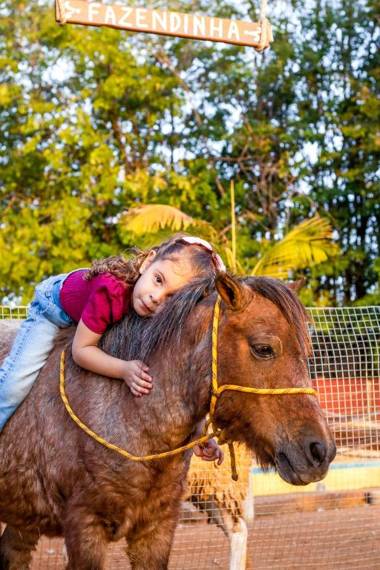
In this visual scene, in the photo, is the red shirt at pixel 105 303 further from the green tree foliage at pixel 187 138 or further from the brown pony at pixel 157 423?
the green tree foliage at pixel 187 138

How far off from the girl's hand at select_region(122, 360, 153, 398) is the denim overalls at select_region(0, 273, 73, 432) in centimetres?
62

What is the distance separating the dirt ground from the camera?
258 inches

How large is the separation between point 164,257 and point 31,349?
2.59 ft

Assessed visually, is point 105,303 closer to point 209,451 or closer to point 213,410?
point 213,410

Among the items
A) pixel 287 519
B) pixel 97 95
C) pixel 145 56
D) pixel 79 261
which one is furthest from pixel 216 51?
pixel 287 519

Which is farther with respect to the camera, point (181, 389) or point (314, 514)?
point (314, 514)

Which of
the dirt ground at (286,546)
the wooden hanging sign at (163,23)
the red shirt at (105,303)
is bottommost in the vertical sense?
the dirt ground at (286,546)

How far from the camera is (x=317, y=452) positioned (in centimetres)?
259

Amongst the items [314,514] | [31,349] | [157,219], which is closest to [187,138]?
[157,219]

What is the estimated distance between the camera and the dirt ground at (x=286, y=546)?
6.56 metres

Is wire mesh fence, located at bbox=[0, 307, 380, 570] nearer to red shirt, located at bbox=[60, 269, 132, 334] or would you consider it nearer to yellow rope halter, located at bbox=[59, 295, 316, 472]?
red shirt, located at bbox=[60, 269, 132, 334]

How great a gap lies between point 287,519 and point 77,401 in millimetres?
5676

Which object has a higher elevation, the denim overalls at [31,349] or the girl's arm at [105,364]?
the girl's arm at [105,364]

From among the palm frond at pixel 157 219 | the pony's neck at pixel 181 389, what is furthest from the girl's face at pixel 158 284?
the palm frond at pixel 157 219
